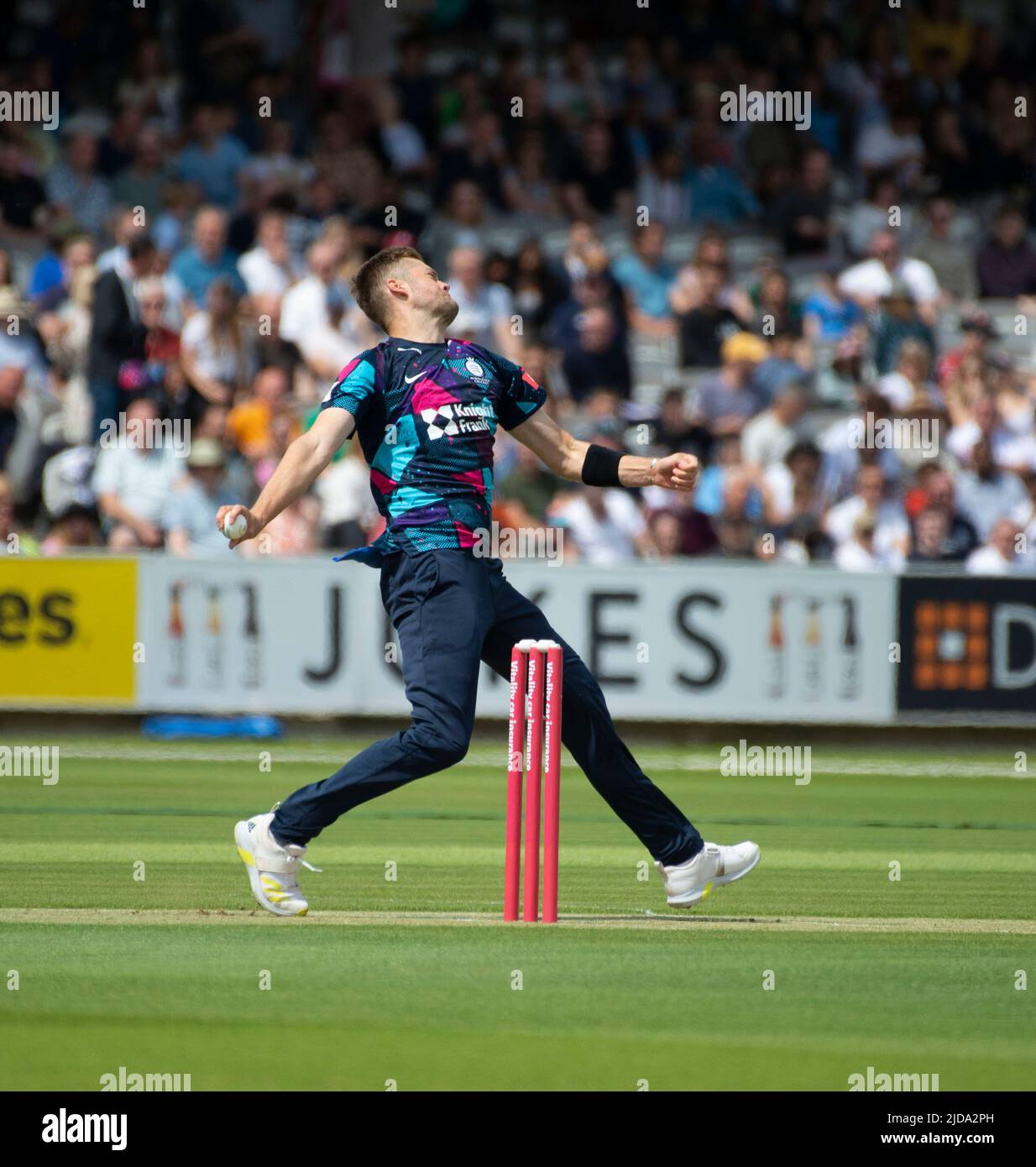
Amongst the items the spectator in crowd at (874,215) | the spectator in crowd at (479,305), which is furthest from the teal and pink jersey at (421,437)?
the spectator in crowd at (874,215)

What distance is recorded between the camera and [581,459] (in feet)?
29.5

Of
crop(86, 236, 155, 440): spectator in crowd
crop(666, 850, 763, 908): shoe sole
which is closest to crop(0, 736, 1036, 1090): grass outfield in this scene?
crop(666, 850, 763, 908): shoe sole

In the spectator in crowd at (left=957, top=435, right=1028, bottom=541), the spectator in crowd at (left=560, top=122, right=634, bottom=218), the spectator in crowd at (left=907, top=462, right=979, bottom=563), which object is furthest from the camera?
the spectator in crowd at (left=560, top=122, right=634, bottom=218)

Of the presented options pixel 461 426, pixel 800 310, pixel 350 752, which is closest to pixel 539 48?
pixel 800 310

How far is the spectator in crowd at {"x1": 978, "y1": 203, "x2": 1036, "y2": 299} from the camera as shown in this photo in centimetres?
2341

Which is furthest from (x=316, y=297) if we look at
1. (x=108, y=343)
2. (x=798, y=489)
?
(x=798, y=489)

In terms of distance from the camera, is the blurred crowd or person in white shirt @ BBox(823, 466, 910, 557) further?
person in white shirt @ BBox(823, 466, 910, 557)

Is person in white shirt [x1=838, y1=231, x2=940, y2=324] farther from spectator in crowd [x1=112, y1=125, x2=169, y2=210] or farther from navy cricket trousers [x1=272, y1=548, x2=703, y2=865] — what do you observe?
navy cricket trousers [x1=272, y1=548, x2=703, y2=865]

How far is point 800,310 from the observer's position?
22406 millimetres

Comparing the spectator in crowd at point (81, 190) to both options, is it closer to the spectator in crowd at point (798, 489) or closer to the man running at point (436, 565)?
the spectator in crowd at point (798, 489)

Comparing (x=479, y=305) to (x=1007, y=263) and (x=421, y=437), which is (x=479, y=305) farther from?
(x=421, y=437)

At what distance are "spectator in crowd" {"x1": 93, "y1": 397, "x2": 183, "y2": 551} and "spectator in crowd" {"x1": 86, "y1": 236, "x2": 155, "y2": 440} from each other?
1.11 ft

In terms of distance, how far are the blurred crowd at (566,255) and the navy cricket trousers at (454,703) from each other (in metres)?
10.1

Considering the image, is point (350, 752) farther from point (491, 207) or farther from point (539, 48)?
point (539, 48)
